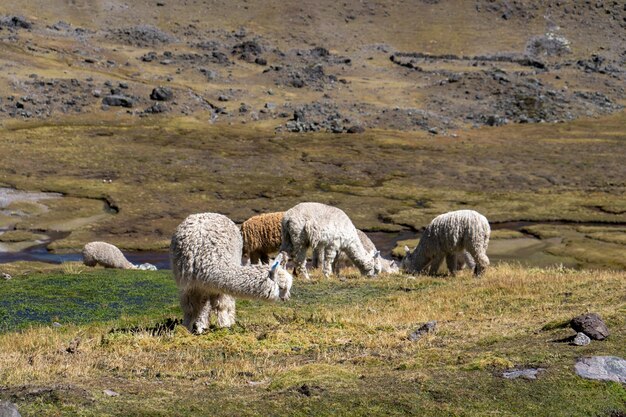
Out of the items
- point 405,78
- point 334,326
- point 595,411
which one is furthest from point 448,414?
point 405,78

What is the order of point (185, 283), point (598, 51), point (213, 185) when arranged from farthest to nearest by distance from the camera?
point (598, 51), point (213, 185), point (185, 283)

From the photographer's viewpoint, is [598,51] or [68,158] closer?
[68,158]

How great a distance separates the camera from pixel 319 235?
28.0m

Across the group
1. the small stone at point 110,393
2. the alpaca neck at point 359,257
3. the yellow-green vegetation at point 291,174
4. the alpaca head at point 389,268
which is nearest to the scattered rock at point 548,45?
the yellow-green vegetation at point 291,174

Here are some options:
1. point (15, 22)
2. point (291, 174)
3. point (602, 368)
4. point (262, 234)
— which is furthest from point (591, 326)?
point (15, 22)

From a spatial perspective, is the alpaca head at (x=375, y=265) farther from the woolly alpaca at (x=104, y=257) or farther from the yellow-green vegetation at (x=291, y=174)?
the yellow-green vegetation at (x=291, y=174)

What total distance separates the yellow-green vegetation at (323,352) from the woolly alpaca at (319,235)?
3.46 metres

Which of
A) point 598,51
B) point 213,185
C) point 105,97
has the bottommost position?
point 213,185

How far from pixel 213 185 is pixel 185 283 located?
156 feet

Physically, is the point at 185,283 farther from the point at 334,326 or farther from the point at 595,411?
the point at 595,411

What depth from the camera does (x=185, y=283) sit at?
16.6 m

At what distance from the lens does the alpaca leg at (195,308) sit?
1669 cm

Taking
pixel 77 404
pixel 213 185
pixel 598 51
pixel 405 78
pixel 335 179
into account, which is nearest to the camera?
pixel 77 404

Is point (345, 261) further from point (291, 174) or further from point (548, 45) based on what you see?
point (548, 45)
